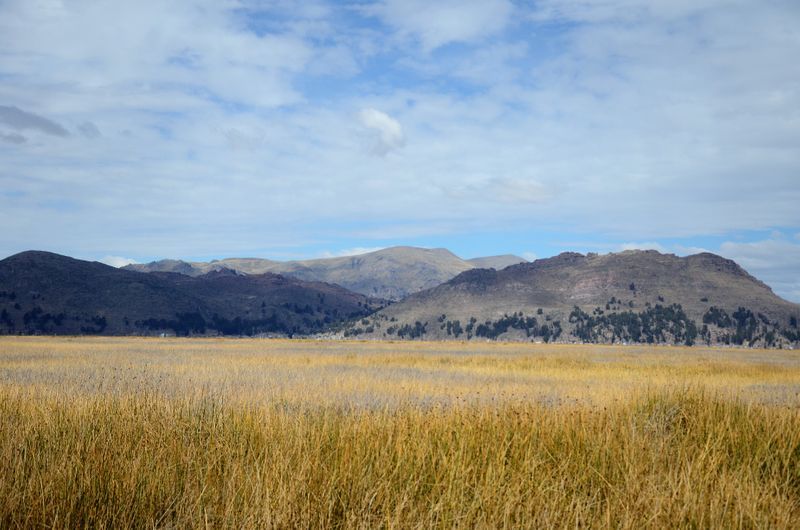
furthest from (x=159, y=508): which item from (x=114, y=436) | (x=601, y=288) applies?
(x=601, y=288)

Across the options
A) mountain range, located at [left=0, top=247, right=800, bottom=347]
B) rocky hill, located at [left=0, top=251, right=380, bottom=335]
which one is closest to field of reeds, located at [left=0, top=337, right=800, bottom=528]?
mountain range, located at [left=0, top=247, right=800, bottom=347]

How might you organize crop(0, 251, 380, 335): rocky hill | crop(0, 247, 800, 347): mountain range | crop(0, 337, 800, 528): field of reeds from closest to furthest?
crop(0, 337, 800, 528): field of reeds < crop(0, 247, 800, 347): mountain range < crop(0, 251, 380, 335): rocky hill

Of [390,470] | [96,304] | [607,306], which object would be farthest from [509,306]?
[390,470]

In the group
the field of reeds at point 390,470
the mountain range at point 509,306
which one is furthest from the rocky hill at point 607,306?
the field of reeds at point 390,470

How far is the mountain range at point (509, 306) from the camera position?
126312 millimetres

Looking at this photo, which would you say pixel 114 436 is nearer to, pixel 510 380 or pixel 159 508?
pixel 159 508

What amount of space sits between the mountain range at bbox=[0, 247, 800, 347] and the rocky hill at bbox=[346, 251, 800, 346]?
0.27m

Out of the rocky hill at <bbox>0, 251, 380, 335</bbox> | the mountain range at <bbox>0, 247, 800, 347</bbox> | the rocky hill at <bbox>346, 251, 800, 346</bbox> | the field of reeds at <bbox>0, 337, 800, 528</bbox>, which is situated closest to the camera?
the field of reeds at <bbox>0, 337, 800, 528</bbox>

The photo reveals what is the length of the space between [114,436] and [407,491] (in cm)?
409

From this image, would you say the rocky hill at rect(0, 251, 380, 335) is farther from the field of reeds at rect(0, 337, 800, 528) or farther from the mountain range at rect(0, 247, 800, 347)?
the field of reeds at rect(0, 337, 800, 528)

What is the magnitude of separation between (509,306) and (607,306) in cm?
2271

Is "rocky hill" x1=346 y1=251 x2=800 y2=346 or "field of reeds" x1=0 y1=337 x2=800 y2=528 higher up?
"rocky hill" x1=346 y1=251 x2=800 y2=346

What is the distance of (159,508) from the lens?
19.0ft

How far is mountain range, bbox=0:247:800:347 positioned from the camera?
126312 millimetres
